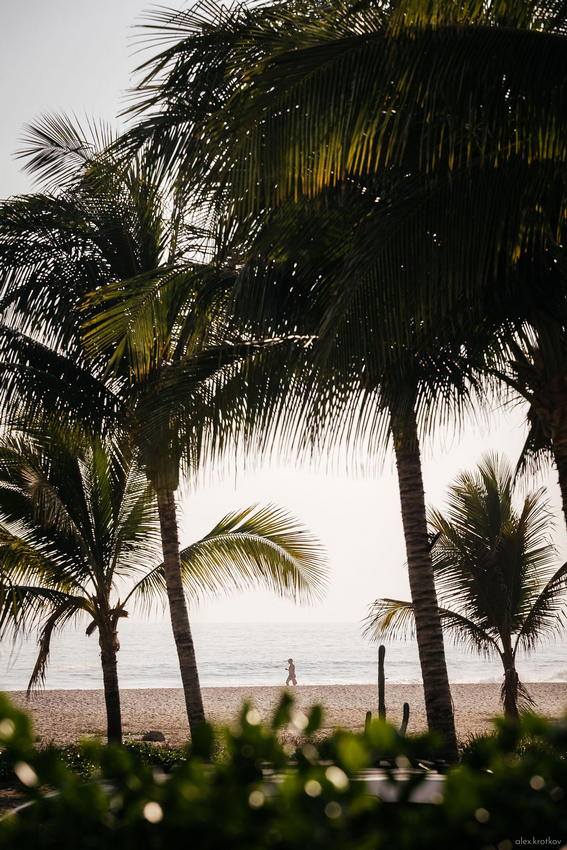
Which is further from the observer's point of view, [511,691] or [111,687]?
[511,691]

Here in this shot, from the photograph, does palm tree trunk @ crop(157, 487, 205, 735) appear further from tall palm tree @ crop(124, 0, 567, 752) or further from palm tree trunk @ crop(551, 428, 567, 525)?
tall palm tree @ crop(124, 0, 567, 752)

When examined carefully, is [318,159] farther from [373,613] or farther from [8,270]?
[373,613]

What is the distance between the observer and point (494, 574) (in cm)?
1275

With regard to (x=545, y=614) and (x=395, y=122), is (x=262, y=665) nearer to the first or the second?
(x=545, y=614)

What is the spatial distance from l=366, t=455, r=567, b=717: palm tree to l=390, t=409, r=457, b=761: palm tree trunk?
514 cm

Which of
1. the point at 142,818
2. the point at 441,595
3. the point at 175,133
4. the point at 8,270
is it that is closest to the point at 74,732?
the point at 441,595

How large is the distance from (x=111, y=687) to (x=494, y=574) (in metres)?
6.28

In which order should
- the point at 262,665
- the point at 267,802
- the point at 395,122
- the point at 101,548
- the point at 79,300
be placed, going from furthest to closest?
1. the point at 262,665
2. the point at 101,548
3. the point at 79,300
4. the point at 395,122
5. the point at 267,802

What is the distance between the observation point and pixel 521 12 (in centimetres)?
421

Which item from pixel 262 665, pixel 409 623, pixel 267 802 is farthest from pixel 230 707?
pixel 262 665

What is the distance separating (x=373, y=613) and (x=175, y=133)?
9.83 metres

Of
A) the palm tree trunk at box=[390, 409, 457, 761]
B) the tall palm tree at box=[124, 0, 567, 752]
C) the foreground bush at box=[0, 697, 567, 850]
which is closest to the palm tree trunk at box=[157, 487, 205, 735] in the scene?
the palm tree trunk at box=[390, 409, 457, 761]

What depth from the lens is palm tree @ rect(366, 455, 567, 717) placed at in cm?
1269

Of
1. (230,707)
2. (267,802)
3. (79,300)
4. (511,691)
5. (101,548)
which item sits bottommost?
(230,707)
